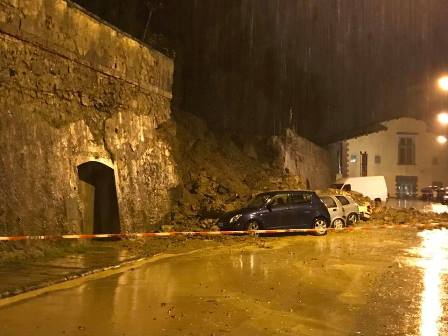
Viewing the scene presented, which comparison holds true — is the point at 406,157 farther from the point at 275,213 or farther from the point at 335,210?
the point at 275,213

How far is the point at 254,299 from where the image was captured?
8.57 m

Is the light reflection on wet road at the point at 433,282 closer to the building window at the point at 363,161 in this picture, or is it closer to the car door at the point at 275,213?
the car door at the point at 275,213

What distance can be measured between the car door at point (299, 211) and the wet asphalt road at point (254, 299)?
4.46 m

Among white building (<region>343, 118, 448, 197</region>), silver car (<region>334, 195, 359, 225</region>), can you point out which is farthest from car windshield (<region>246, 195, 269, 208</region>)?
white building (<region>343, 118, 448, 197</region>)

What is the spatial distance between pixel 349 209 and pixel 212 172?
5938 mm

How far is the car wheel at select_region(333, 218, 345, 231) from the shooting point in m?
20.0

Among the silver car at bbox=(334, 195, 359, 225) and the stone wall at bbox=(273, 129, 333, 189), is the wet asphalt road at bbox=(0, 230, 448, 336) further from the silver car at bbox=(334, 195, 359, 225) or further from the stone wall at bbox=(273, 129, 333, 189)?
the stone wall at bbox=(273, 129, 333, 189)

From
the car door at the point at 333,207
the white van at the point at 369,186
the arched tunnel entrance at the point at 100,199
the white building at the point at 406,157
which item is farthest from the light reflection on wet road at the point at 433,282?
the white building at the point at 406,157

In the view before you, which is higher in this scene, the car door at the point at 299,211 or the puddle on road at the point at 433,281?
the car door at the point at 299,211

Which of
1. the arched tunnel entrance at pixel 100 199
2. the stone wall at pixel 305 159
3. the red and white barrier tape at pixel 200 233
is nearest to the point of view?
the red and white barrier tape at pixel 200 233

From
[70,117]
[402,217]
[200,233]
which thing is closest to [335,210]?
[200,233]

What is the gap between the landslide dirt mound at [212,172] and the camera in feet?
63.3

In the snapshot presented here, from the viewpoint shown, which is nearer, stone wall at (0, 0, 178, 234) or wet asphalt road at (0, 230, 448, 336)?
wet asphalt road at (0, 230, 448, 336)

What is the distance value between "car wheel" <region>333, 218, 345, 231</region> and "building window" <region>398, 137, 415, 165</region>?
33.6m
